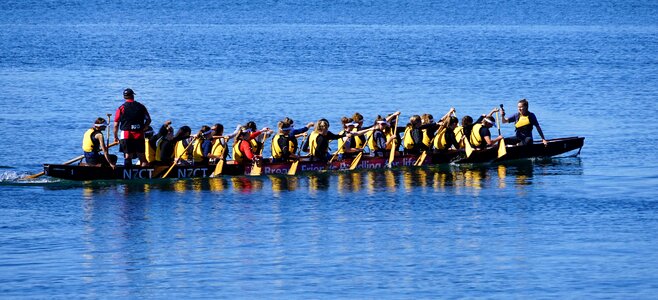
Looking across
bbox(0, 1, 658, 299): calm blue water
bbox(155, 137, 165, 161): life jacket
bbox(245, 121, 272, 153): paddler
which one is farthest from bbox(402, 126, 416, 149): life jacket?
bbox(155, 137, 165, 161): life jacket

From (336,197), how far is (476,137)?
6.16 meters

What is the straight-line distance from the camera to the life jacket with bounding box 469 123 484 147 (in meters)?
36.1

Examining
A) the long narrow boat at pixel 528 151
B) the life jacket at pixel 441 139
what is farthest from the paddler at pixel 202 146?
the long narrow boat at pixel 528 151

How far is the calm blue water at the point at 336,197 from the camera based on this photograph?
79.2ft

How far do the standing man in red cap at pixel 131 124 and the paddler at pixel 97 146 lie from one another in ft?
1.23

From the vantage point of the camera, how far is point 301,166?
33.8 meters

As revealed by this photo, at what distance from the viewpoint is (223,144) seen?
3297cm

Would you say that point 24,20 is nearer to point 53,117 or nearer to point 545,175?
point 53,117

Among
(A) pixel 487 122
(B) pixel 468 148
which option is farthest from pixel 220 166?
(A) pixel 487 122

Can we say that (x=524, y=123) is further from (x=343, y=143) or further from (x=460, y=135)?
(x=343, y=143)

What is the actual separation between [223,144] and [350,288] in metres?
10.4

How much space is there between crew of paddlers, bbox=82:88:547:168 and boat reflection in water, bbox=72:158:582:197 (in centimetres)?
56

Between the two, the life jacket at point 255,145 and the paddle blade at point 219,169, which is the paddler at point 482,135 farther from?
the paddle blade at point 219,169

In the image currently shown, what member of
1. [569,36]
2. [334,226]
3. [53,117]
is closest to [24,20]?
[569,36]
